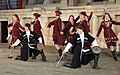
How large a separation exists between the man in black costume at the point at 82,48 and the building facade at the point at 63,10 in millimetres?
6898

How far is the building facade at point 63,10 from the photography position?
1884cm

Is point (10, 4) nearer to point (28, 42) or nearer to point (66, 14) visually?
point (66, 14)

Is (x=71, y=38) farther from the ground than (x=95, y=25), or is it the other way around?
(x=71, y=38)

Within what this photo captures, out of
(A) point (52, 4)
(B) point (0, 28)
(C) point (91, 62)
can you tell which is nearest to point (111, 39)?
(C) point (91, 62)

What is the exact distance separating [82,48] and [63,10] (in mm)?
9436

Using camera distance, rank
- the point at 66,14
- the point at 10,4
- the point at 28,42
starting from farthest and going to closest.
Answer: the point at 10,4, the point at 66,14, the point at 28,42

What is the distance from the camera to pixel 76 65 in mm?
11805

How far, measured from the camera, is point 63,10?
21000 mm

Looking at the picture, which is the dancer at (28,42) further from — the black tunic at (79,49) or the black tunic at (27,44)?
the black tunic at (79,49)

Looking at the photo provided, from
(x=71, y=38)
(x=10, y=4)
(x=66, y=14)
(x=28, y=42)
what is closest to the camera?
(x=71, y=38)

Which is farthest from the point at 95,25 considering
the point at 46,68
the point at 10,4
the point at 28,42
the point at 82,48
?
the point at 46,68

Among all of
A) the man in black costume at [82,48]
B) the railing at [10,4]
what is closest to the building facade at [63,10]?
the railing at [10,4]

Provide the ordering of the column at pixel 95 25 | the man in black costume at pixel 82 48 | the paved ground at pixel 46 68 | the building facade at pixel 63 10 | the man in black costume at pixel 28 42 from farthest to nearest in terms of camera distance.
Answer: the column at pixel 95 25, the building facade at pixel 63 10, the man in black costume at pixel 28 42, the man in black costume at pixel 82 48, the paved ground at pixel 46 68

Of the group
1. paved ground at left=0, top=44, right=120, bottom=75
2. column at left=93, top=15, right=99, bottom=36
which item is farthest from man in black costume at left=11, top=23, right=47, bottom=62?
column at left=93, top=15, right=99, bottom=36
